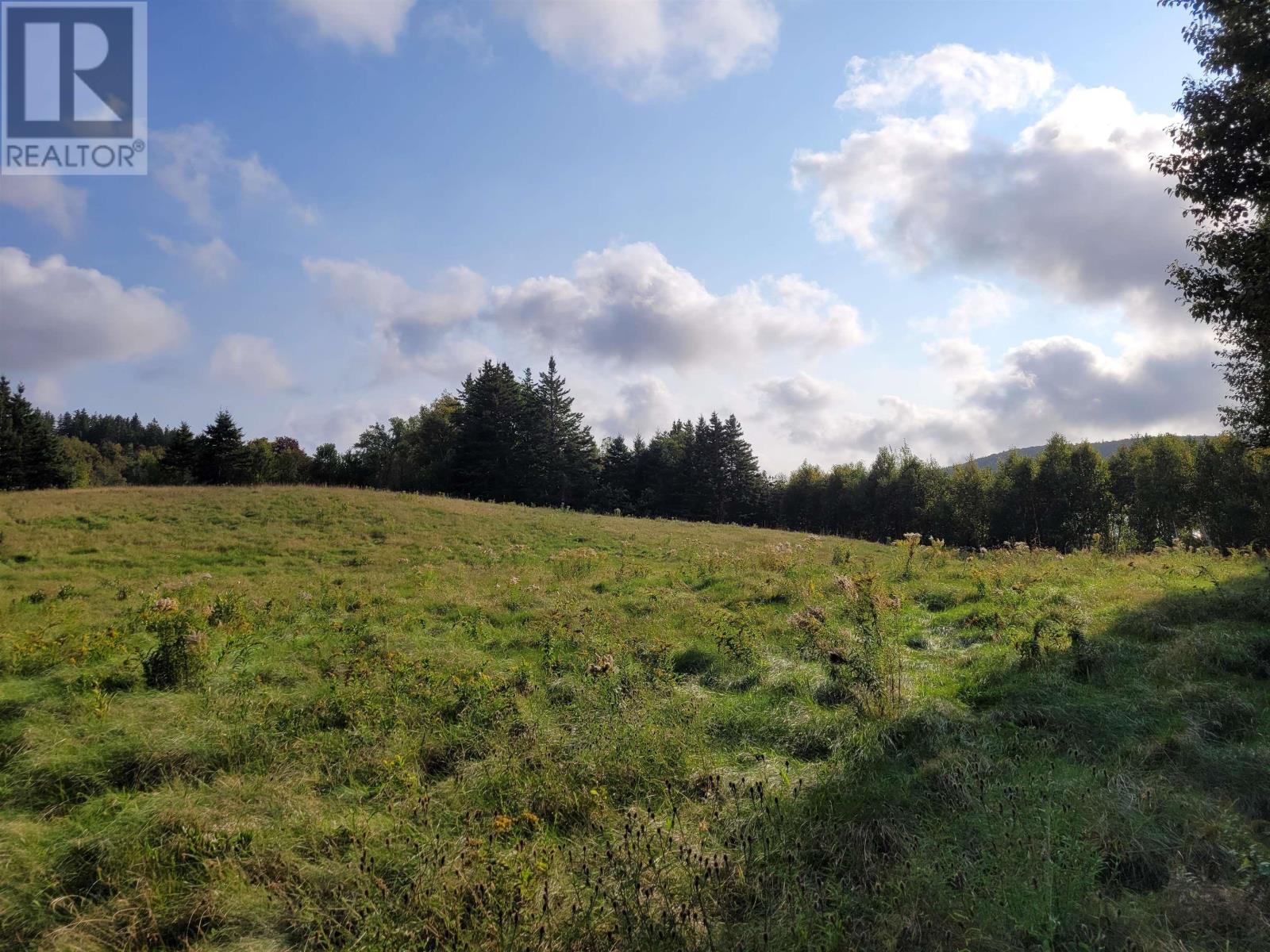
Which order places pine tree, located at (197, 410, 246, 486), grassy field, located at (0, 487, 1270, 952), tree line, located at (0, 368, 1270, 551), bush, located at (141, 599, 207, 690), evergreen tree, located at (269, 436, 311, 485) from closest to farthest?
1. grassy field, located at (0, 487, 1270, 952)
2. bush, located at (141, 599, 207, 690)
3. tree line, located at (0, 368, 1270, 551)
4. pine tree, located at (197, 410, 246, 486)
5. evergreen tree, located at (269, 436, 311, 485)

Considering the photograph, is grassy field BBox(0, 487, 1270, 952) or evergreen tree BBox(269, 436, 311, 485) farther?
evergreen tree BBox(269, 436, 311, 485)

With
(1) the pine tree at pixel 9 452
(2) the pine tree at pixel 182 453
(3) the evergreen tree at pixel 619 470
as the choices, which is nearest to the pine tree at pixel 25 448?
(1) the pine tree at pixel 9 452

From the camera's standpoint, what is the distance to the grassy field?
3.06m

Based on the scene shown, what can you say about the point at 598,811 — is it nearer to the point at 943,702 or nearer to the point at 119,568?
the point at 943,702

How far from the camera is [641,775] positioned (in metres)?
4.52

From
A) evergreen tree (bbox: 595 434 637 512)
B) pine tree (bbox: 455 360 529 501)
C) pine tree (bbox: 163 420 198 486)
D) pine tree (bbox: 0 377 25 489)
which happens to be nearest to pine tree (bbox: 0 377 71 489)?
pine tree (bbox: 0 377 25 489)

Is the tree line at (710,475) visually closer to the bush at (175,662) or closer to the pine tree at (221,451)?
the pine tree at (221,451)

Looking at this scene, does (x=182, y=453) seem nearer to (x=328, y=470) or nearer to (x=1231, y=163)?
(x=328, y=470)

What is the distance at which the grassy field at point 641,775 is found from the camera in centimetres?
306

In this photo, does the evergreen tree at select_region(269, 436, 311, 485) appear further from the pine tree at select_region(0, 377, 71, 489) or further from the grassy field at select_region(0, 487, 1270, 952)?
the grassy field at select_region(0, 487, 1270, 952)

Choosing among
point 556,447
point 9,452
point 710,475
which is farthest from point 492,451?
point 9,452

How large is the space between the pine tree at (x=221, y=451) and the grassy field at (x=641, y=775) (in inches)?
1714

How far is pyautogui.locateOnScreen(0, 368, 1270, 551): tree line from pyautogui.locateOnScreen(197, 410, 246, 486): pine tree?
0.09 meters

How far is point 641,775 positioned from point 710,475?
57.1m
